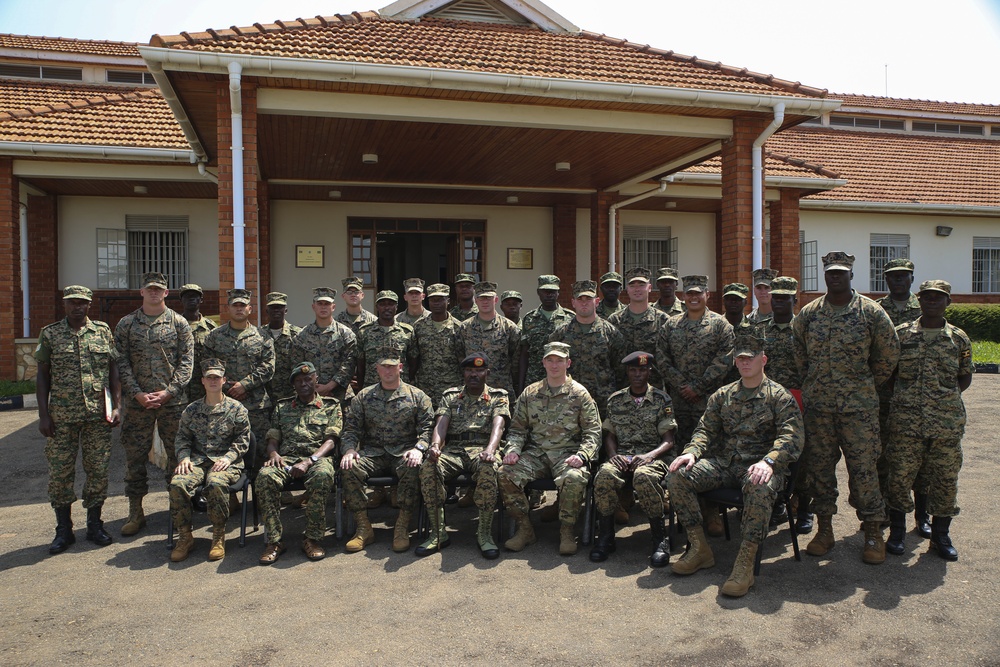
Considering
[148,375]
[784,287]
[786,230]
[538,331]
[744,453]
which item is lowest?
[744,453]

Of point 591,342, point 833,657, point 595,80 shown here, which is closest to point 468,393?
point 591,342

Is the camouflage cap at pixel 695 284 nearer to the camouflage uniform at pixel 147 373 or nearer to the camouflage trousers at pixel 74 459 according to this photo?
the camouflage uniform at pixel 147 373

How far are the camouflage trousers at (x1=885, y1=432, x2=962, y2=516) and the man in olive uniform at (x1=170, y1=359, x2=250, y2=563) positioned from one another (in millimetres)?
4543

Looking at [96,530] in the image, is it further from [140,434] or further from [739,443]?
[739,443]

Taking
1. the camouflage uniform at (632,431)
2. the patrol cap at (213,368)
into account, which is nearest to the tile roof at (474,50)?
the patrol cap at (213,368)

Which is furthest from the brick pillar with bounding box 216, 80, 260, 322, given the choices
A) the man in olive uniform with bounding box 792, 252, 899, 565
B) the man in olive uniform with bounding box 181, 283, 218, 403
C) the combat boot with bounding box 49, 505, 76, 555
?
the man in olive uniform with bounding box 792, 252, 899, 565

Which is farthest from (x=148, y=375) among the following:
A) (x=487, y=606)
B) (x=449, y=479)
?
(x=487, y=606)

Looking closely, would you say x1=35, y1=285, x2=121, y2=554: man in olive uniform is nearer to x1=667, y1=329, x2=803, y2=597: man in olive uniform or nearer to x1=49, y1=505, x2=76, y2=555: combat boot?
x1=49, y1=505, x2=76, y2=555: combat boot

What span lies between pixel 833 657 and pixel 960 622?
873mm

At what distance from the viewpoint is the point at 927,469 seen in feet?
15.5

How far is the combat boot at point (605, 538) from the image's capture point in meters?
4.75

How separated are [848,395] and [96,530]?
5317 millimetres

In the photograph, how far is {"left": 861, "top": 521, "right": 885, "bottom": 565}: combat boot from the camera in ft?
14.8

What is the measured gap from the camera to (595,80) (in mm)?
7512
